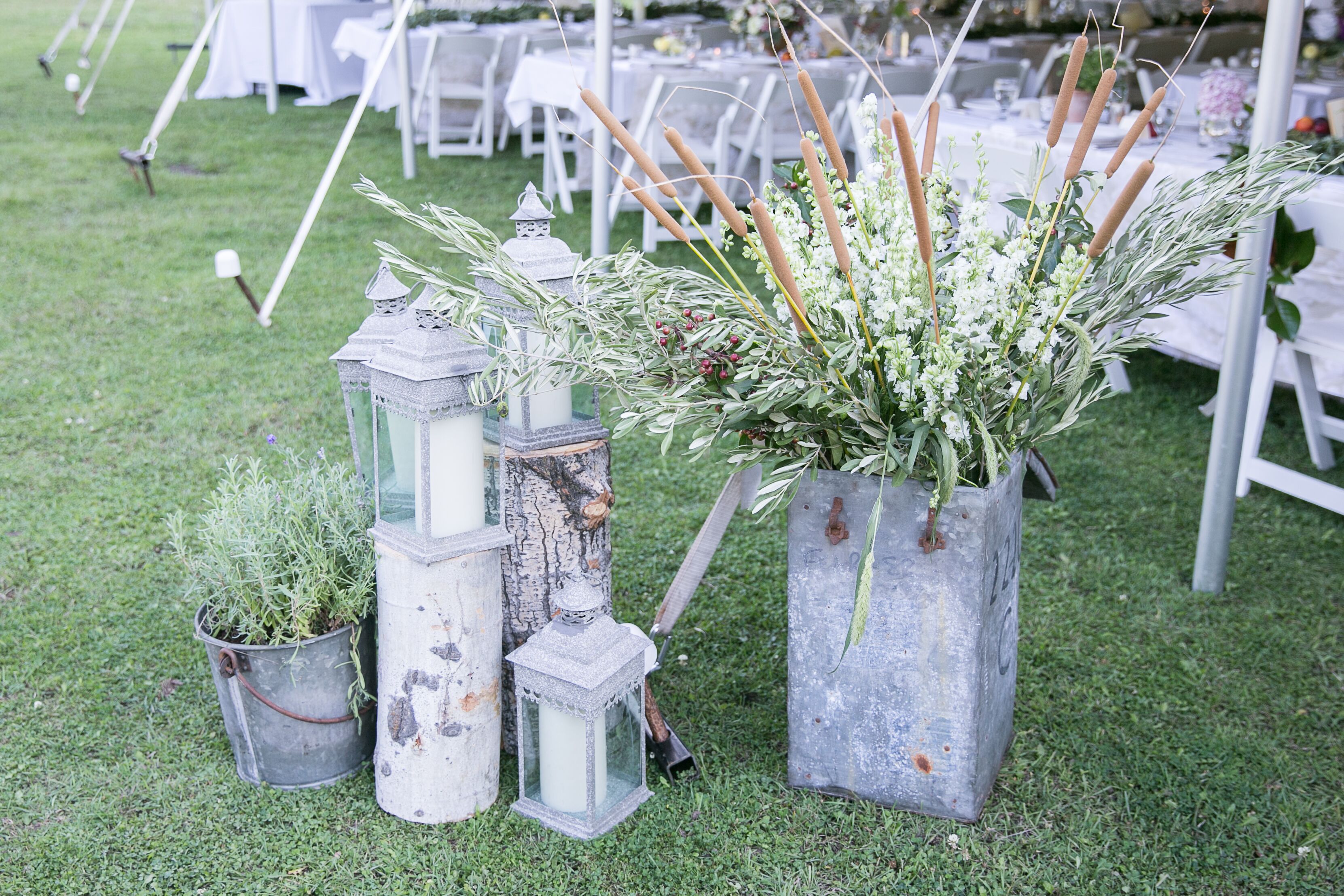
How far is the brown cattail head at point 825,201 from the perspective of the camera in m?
1.43

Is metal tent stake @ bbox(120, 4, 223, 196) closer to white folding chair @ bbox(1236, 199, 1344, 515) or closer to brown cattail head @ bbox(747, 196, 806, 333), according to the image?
brown cattail head @ bbox(747, 196, 806, 333)

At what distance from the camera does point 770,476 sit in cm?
168

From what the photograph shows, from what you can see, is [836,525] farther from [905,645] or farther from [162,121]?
[162,121]

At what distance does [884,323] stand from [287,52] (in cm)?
934

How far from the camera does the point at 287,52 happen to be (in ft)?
32.0

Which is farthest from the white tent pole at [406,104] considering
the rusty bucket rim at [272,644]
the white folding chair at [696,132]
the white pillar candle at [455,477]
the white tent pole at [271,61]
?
the white pillar candle at [455,477]

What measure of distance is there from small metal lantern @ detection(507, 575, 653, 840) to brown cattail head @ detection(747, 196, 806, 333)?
578mm

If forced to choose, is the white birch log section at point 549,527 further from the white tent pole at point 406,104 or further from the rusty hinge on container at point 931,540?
the white tent pole at point 406,104

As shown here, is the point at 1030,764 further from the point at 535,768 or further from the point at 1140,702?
the point at 535,768

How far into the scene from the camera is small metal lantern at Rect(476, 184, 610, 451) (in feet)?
5.98

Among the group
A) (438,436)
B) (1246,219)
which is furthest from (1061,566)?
(438,436)

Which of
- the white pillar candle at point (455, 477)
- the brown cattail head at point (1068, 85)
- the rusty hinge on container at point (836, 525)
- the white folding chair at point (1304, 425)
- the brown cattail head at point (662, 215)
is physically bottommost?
the white folding chair at point (1304, 425)

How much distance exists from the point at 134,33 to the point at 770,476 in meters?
14.7

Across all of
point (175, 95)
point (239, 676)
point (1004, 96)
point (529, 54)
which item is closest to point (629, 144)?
point (239, 676)
